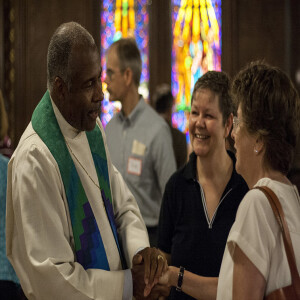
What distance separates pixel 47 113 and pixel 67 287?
0.64 m

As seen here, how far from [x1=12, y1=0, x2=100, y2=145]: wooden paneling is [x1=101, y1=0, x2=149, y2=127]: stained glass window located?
389 mm

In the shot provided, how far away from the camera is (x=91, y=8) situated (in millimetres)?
7910

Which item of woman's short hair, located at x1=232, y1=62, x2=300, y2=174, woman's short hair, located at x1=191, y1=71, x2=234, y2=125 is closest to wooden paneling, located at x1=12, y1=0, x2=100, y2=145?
woman's short hair, located at x1=191, y1=71, x2=234, y2=125

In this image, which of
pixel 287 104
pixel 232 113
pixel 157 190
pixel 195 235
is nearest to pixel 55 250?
pixel 195 235

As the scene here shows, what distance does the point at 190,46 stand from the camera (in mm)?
8242

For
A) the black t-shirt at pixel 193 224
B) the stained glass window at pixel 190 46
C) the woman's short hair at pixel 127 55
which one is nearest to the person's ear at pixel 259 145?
the black t-shirt at pixel 193 224

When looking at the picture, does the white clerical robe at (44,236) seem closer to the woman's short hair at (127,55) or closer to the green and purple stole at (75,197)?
the green and purple stole at (75,197)

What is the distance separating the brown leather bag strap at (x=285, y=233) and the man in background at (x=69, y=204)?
760 mm

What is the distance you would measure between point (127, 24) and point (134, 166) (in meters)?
4.61

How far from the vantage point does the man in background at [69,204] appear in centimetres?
206

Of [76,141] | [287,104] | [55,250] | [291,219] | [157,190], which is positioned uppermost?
[287,104]

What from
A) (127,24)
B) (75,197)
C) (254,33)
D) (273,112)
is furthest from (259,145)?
(127,24)

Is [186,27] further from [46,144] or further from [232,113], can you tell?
[46,144]

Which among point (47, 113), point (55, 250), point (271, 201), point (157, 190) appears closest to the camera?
point (271, 201)
